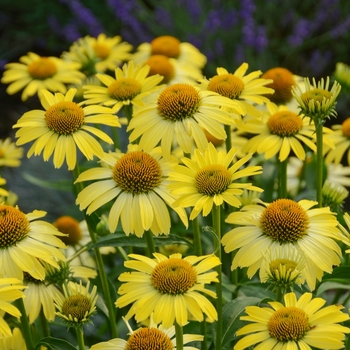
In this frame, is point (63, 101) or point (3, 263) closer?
point (3, 263)

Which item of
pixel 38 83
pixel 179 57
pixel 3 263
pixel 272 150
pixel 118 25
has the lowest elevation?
pixel 3 263

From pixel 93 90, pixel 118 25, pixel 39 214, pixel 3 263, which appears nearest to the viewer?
pixel 3 263

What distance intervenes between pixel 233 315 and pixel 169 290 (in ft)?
0.83

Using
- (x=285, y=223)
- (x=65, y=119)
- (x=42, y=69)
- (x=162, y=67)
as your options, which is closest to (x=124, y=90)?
(x=65, y=119)

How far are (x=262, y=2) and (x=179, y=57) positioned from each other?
214 cm

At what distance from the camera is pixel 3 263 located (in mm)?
1199

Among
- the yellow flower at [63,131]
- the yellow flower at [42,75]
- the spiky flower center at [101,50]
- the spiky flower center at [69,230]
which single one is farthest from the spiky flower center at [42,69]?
the yellow flower at [63,131]

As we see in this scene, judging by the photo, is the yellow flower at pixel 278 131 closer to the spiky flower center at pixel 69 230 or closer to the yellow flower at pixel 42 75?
the spiky flower center at pixel 69 230

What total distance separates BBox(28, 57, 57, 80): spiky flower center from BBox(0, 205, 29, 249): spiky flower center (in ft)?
2.86

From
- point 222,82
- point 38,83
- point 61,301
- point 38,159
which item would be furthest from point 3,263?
point 38,159

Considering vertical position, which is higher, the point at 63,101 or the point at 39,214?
the point at 63,101

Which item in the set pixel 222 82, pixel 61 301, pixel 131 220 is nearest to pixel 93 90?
pixel 222 82

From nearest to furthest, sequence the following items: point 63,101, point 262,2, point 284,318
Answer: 1. point 284,318
2. point 63,101
3. point 262,2

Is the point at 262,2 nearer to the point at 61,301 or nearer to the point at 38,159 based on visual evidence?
the point at 38,159
